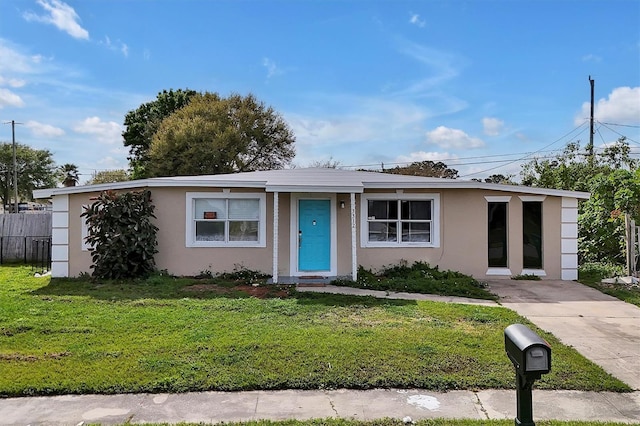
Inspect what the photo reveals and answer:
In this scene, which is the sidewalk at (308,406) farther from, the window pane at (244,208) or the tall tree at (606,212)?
the tall tree at (606,212)

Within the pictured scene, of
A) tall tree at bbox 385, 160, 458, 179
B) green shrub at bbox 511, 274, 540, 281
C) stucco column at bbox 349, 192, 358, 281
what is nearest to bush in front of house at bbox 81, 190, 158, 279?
stucco column at bbox 349, 192, 358, 281

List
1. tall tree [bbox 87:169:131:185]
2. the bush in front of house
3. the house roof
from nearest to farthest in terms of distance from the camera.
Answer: the bush in front of house < the house roof < tall tree [bbox 87:169:131:185]

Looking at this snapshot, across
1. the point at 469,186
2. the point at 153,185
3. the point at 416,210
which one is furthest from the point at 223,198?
the point at 469,186

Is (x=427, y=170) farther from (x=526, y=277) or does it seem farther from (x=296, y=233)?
(x=296, y=233)

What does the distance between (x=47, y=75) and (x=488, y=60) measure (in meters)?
13.1

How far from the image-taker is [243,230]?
11.2 meters

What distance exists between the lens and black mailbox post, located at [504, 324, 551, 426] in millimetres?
2250

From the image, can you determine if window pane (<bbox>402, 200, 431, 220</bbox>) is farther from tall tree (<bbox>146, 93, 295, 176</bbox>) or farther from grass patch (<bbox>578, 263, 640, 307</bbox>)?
tall tree (<bbox>146, 93, 295, 176</bbox>)

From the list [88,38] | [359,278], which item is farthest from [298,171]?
[88,38]

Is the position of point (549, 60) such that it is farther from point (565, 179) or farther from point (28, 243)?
point (28, 243)

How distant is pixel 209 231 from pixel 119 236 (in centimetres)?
212

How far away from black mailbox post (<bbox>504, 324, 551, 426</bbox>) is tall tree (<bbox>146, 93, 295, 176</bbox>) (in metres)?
26.9

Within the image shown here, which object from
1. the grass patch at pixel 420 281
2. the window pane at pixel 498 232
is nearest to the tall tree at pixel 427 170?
the window pane at pixel 498 232

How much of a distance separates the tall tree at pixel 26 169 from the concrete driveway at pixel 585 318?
144ft
